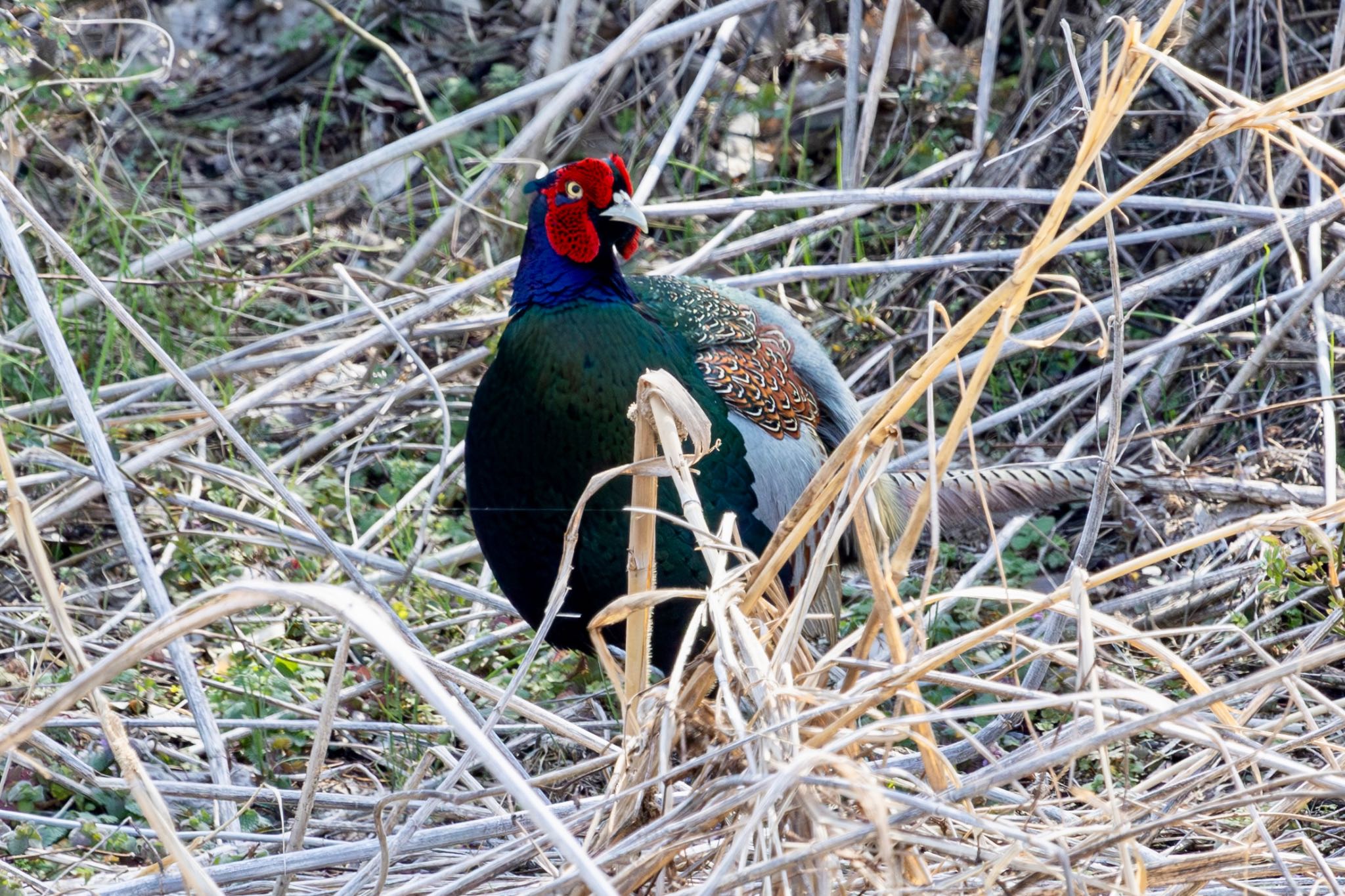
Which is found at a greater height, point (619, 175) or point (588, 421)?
point (619, 175)

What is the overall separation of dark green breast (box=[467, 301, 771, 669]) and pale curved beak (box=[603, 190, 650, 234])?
0.50 ft

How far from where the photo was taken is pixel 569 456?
8.27ft

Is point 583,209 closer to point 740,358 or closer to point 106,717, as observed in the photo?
point 740,358

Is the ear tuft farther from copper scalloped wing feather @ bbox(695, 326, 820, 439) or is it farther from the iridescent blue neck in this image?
copper scalloped wing feather @ bbox(695, 326, 820, 439)

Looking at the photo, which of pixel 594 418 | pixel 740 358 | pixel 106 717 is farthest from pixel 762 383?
pixel 106 717

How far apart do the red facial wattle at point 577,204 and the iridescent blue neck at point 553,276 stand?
0.6 inches

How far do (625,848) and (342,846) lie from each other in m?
0.59

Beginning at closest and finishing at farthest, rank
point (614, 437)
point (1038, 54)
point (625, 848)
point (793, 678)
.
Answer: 1. point (625, 848)
2. point (793, 678)
3. point (614, 437)
4. point (1038, 54)

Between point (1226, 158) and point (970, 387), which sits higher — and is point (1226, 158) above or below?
below

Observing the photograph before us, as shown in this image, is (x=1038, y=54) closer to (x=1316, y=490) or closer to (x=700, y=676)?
(x=1316, y=490)

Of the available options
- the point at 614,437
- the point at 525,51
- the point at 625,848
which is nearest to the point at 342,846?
the point at 625,848

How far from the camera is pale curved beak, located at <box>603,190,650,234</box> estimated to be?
2578mm

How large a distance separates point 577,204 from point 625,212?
9 cm

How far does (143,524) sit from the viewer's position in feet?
10.9
